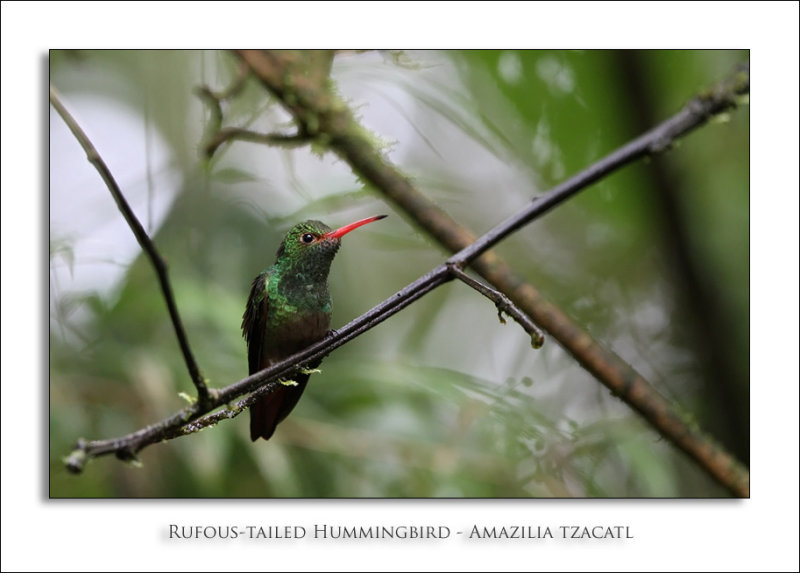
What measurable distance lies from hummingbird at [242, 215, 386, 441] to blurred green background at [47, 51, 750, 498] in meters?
0.41

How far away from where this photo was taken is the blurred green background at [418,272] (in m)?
1.86

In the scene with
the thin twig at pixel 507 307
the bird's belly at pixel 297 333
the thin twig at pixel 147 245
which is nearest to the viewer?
the thin twig at pixel 147 245

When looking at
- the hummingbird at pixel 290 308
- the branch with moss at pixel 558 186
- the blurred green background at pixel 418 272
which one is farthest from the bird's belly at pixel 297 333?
the blurred green background at pixel 418 272

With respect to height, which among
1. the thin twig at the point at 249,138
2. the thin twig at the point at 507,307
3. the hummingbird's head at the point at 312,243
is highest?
the thin twig at the point at 249,138

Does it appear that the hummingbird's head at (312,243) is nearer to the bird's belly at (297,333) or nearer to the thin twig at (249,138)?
the bird's belly at (297,333)

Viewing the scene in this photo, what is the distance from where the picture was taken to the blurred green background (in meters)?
1.86

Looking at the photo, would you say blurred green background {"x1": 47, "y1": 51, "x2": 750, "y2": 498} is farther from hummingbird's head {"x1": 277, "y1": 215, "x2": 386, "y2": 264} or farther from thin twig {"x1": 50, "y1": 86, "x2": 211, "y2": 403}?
thin twig {"x1": 50, "y1": 86, "x2": 211, "y2": 403}

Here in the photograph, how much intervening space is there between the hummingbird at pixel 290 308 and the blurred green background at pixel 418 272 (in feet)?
1.35

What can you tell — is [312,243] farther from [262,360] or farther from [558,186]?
[558,186]

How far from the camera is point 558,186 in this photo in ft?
4.45

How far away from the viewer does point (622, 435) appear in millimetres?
2082

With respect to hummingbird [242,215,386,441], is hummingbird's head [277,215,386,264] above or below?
above

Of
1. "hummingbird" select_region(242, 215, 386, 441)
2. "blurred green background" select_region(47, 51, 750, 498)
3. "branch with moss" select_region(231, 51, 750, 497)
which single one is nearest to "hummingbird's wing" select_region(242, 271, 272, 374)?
"hummingbird" select_region(242, 215, 386, 441)

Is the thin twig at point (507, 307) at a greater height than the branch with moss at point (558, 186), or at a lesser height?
lesser
